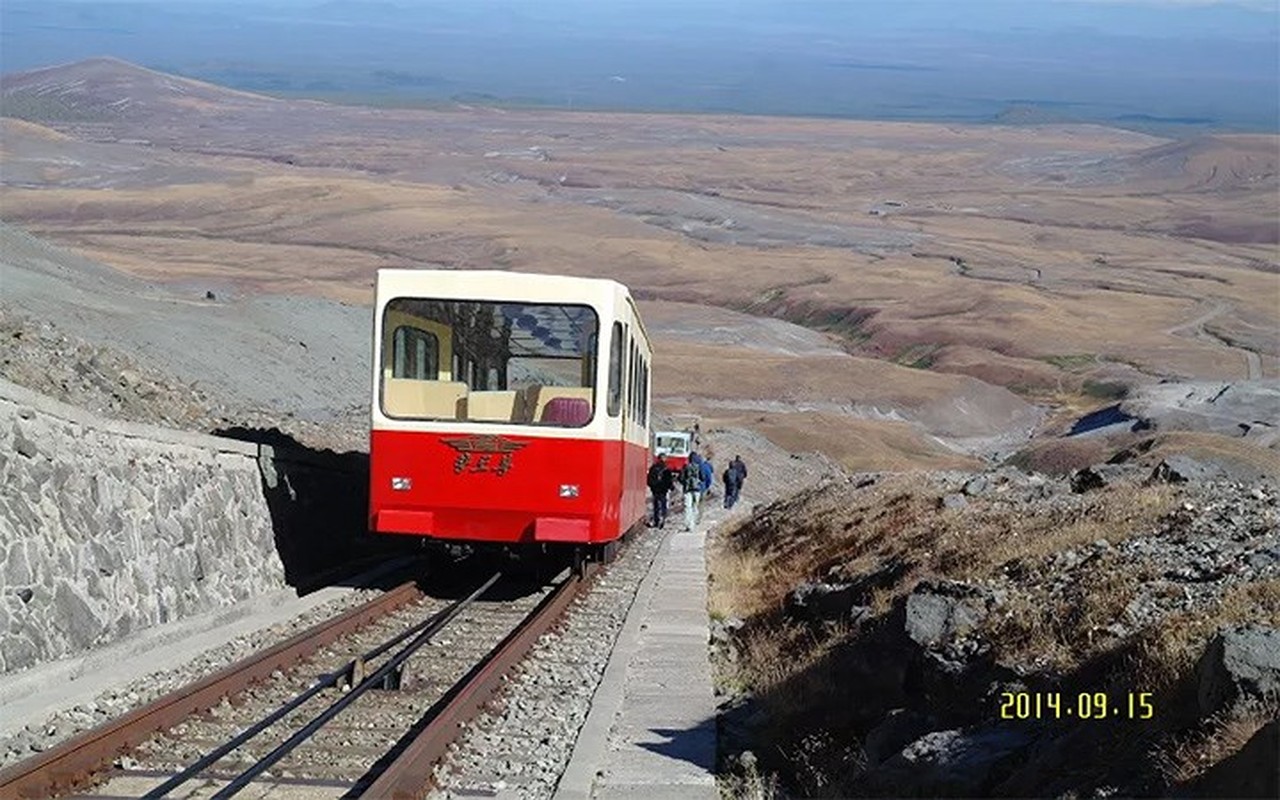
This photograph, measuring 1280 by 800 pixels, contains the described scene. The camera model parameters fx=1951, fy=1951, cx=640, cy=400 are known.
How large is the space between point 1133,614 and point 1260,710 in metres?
2.95

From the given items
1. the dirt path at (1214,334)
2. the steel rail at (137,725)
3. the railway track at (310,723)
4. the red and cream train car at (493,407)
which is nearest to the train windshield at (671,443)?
the red and cream train car at (493,407)

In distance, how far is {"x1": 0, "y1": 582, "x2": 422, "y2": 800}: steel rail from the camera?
8.97 meters

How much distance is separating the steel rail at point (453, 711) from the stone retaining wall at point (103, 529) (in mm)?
2487

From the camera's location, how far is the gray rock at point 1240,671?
7.38 metres

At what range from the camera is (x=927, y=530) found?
57.2ft

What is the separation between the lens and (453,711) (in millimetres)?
11094

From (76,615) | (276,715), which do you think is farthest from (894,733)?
(76,615)

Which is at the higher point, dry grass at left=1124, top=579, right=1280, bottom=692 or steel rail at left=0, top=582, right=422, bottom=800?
dry grass at left=1124, top=579, right=1280, bottom=692

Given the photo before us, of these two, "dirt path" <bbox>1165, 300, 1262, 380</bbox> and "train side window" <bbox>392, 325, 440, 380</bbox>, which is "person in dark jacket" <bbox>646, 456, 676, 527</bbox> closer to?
"train side window" <bbox>392, 325, 440, 380</bbox>

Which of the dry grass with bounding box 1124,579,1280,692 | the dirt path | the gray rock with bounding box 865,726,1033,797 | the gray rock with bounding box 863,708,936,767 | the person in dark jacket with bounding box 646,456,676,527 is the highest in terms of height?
the dry grass with bounding box 1124,579,1280,692

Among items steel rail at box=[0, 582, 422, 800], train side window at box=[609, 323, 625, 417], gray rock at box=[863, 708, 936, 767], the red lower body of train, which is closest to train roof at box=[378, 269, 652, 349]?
train side window at box=[609, 323, 625, 417]

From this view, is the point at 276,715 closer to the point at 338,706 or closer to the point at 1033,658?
the point at 338,706

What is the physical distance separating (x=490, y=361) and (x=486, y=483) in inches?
44.1

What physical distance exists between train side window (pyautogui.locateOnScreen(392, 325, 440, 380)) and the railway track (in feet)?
8.67
